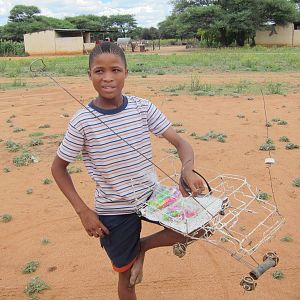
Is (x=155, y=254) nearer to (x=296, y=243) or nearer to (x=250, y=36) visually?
(x=296, y=243)

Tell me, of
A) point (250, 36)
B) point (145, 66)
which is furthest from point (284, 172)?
point (250, 36)

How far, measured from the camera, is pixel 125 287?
233cm

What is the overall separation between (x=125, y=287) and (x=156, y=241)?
367 mm

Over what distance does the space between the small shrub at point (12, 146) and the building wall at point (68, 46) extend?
109 feet

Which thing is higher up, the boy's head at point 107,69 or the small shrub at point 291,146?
the boy's head at point 107,69

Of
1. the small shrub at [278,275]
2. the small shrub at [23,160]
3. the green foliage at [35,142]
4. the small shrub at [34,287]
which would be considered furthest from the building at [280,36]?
the small shrub at [34,287]

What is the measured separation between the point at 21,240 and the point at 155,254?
1.23 m

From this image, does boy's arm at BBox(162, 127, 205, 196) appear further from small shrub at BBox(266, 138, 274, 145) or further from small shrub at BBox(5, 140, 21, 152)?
small shrub at BBox(5, 140, 21, 152)

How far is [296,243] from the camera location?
3.59 metres

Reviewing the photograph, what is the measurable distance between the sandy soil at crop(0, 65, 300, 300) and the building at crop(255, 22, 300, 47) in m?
32.7

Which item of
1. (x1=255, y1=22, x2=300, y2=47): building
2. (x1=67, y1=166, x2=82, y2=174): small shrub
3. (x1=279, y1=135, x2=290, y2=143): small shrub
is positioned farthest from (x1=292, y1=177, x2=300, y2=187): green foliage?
(x1=255, y1=22, x2=300, y2=47): building

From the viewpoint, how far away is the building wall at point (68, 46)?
38.7 m

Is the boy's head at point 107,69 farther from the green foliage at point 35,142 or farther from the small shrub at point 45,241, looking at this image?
the green foliage at point 35,142

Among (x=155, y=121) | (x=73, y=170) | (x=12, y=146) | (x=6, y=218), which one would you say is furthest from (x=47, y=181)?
(x=155, y=121)
